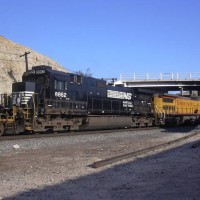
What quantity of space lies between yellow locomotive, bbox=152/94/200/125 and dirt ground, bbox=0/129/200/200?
19463mm

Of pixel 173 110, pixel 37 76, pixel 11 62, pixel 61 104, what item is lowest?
pixel 173 110

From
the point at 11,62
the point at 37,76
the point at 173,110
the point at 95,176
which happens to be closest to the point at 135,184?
the point at 95,176

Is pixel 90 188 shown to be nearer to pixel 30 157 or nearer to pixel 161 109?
pixel 30 157

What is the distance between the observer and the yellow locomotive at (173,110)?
3192 cm

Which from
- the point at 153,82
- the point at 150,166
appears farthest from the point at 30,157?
the point at 153,82

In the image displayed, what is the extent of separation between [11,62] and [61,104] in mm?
41779

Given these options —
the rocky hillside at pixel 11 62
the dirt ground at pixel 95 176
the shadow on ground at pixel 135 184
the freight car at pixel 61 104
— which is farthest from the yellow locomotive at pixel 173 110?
the rocky hillside at pixel 11 62

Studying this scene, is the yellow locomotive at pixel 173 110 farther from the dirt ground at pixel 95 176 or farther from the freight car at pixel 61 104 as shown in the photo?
the dirt ground at pixel 95 176

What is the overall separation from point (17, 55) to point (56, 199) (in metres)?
60.7

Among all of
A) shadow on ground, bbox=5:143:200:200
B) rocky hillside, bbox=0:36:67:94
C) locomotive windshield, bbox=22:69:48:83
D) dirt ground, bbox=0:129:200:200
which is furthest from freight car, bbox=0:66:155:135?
rocky hillside, bbox=0:36:67:94

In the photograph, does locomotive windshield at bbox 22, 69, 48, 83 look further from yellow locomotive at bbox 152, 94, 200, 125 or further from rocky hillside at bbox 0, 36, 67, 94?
rocky hillside at bbox 0, 36, 67, 94

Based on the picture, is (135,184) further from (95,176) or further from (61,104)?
(61,104)

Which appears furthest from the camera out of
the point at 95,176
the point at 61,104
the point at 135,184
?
Answer: the point at 61,104

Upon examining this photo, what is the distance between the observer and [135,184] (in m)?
7.55
